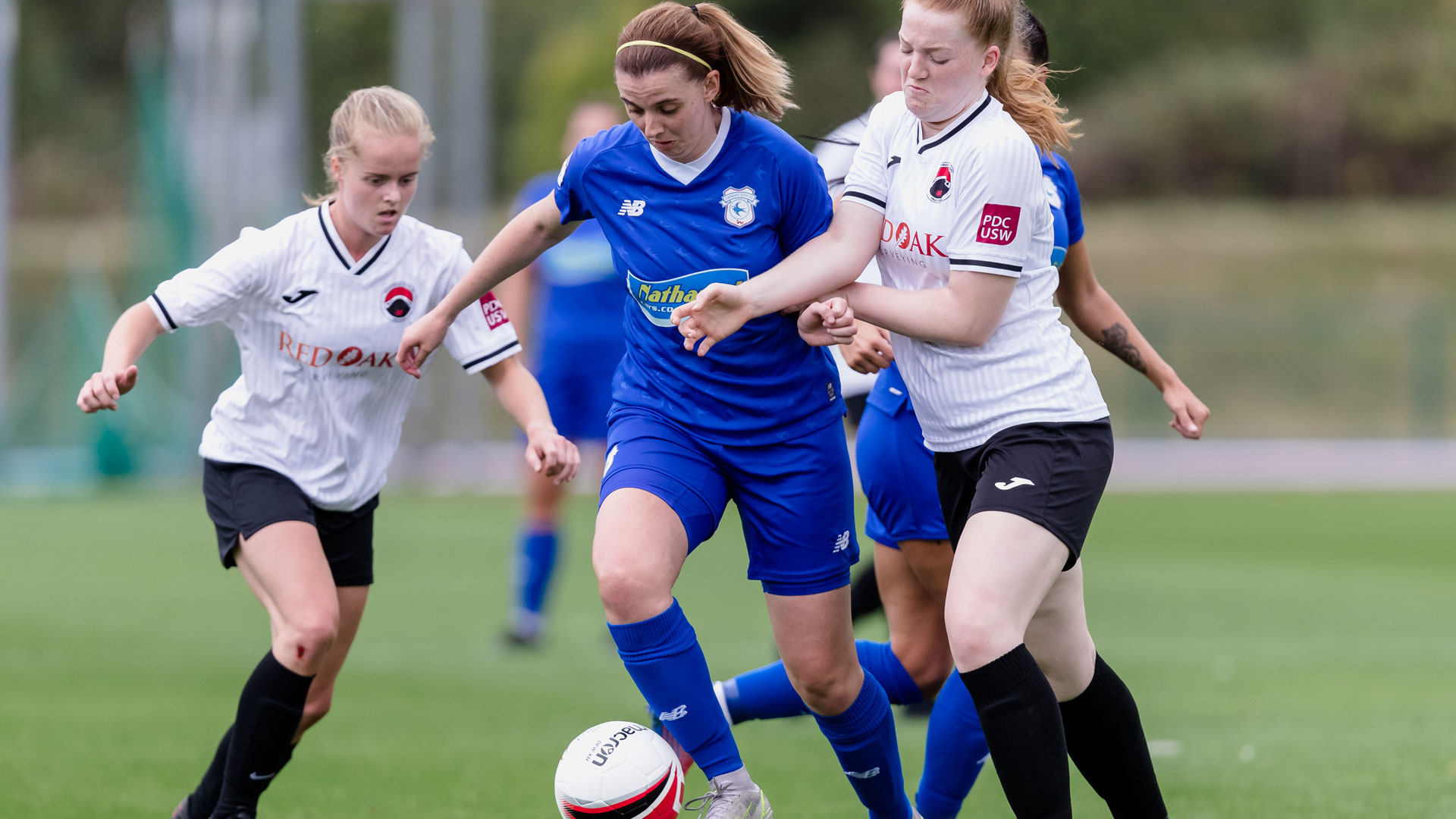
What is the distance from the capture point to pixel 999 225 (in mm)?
3547

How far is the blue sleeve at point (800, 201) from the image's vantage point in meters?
3.92

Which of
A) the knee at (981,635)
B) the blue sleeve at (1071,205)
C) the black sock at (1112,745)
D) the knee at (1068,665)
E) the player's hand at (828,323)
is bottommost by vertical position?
the black sock at (1112,745)

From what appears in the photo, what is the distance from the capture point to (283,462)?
171 inches

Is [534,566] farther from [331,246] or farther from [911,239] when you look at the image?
[911,239]

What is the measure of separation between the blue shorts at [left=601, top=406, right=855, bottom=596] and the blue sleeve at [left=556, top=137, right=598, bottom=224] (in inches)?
22.4

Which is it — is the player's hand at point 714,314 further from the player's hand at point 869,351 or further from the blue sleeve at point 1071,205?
the blue sleeve at point 1071,205

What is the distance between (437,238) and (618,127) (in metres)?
0.72

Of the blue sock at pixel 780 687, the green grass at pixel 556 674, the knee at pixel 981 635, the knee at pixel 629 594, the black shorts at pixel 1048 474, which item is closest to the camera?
the knee at pixel 981 635

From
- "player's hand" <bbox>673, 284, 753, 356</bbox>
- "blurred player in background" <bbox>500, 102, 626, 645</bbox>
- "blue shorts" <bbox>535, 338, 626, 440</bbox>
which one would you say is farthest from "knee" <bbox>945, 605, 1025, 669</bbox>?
"blue shorts" <bbox>535, 338, 626, 440</bbox>

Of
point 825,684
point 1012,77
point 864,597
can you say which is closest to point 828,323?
point 1012,77

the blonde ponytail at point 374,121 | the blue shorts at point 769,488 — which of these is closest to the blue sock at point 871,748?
the blue shorts at point 769,488

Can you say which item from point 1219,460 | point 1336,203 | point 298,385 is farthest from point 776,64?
point 1336,203

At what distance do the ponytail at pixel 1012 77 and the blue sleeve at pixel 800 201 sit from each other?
0.47 metres

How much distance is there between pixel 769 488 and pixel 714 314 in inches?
21.3
